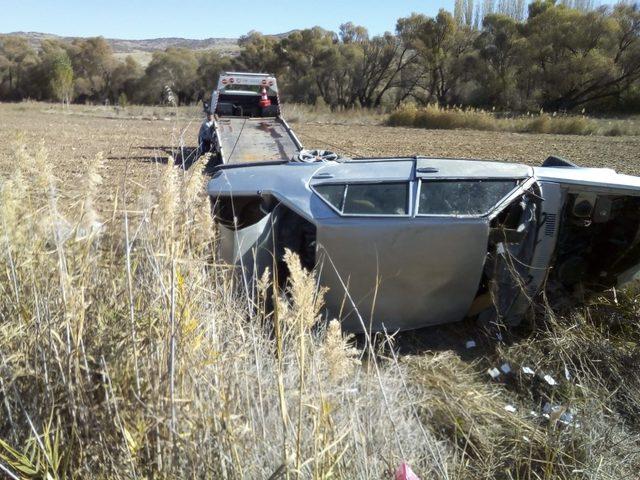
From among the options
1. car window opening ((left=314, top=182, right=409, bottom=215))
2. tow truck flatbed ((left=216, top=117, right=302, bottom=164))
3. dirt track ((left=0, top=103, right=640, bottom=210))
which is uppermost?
car window opening ((left=314, top=182, right=409, bottom=215))

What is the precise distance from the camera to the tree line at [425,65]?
117ft

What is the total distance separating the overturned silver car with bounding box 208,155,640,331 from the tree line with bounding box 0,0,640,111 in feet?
84.2

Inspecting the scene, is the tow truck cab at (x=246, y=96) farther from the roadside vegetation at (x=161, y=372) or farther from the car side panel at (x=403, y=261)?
the roadside vegetation at (x=161, y=372)

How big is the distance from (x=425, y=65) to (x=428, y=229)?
39488mm

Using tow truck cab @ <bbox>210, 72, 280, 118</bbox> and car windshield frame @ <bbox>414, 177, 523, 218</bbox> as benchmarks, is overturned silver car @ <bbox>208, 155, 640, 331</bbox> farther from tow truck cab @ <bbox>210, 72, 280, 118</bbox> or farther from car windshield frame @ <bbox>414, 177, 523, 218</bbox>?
tow truck cab @ <bbox>210, 72, 280, 118</bbox>

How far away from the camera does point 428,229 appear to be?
441 centimetres

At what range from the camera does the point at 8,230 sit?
249 cm

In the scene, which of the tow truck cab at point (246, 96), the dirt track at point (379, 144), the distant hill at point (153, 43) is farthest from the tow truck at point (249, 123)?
the distant hill at point (153, 43)

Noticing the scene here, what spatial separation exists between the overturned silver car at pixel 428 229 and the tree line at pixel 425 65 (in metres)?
25.7

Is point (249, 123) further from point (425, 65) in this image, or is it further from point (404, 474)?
point (425, 65)

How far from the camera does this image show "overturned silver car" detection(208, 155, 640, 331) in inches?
175

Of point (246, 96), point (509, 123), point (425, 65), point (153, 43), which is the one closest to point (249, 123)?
point (246, 96)

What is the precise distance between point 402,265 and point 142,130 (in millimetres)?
19960

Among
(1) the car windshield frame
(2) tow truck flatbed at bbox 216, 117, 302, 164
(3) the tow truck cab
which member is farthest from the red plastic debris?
(3) the tow truck cab
